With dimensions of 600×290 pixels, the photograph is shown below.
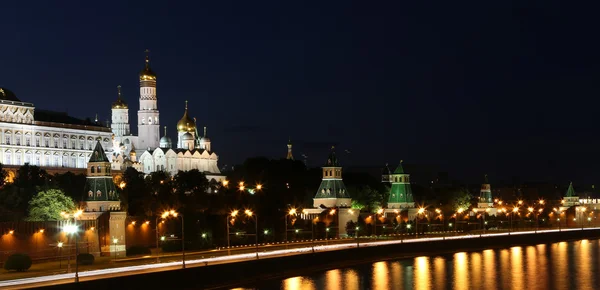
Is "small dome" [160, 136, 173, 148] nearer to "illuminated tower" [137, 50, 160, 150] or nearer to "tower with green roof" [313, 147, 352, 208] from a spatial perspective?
"illuminated tower" [137, 50, 160, 150]

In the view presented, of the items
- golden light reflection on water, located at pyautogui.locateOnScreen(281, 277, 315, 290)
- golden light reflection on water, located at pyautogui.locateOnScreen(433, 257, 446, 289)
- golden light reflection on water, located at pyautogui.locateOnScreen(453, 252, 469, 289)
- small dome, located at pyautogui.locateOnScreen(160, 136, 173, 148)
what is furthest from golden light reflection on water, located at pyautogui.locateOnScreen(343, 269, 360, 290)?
small dome, located at pyautogui.locateOnScreen(160, 136, 173, 148)

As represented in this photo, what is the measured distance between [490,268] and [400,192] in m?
47.5

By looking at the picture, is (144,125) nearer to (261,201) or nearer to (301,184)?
(301,184)

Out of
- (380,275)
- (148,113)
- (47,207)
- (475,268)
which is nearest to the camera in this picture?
(380,275)

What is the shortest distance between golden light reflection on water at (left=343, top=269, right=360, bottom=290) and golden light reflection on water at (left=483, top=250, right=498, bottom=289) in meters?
7.56

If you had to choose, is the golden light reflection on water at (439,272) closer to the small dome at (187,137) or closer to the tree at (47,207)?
the tree at (47,207)

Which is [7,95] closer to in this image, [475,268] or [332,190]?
[332,190]

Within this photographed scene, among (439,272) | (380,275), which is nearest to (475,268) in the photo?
(439,272)

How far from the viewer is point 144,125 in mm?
157875

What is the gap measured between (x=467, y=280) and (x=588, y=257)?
76.5 feet

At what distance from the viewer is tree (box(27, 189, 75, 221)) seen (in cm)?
7925

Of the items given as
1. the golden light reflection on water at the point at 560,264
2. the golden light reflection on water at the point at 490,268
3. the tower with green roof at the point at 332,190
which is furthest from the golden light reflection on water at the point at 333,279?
the tower with green roof at the point at 332,190

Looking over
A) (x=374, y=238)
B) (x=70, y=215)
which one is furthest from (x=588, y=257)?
(x=70, y=215)

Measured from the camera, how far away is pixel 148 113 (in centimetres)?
15738
